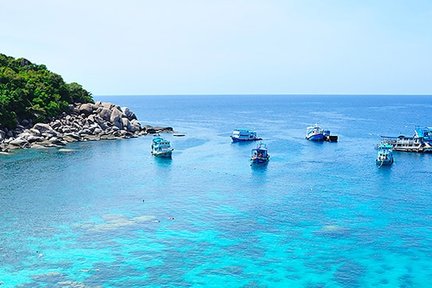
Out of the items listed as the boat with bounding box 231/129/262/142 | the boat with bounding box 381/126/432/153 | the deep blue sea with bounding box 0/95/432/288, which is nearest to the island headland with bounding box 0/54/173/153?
the deep blue sea with bounding box 0/95/432/288

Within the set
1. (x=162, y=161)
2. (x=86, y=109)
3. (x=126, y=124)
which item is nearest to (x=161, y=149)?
(x=162, y=161)

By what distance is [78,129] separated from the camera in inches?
4845

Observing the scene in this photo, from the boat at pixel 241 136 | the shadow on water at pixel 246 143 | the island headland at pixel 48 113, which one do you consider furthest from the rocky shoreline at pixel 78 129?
the shadow on water at pixel 246 143

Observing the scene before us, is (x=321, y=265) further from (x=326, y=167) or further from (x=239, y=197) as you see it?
(x=326, y=167)

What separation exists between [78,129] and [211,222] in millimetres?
77508

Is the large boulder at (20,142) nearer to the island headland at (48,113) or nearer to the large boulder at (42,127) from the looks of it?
the island headland at (48,113)

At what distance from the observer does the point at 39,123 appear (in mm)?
114312

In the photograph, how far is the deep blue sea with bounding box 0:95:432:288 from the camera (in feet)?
138

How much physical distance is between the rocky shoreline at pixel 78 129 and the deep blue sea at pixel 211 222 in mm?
8963

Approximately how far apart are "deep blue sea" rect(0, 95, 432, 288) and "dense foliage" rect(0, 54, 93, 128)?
2037 cm

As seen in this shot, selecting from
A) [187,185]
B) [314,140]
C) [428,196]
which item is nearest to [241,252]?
[187,185]

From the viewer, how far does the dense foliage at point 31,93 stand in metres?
113

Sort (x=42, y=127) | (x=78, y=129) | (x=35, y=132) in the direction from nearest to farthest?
(x=35, y=132)
(x=42, y=127)
(x=78, y=129)

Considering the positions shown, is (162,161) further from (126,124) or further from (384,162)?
(384,162)
